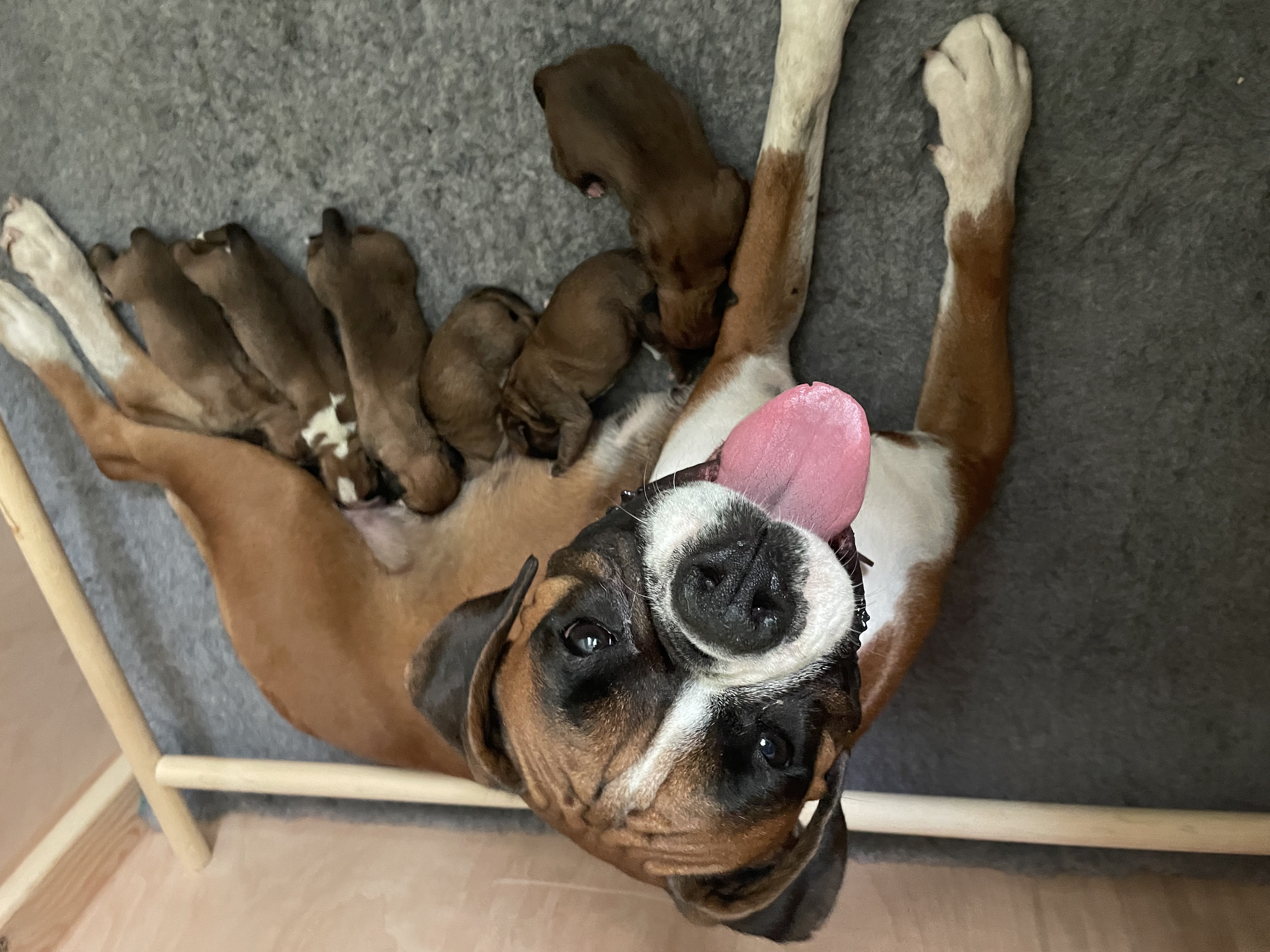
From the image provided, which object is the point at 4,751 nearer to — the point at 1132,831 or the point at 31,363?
the point at 31,363

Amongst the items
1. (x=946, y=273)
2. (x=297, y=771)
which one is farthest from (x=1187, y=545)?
(x=297, y=771)

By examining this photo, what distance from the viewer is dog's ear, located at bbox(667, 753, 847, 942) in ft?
4.92

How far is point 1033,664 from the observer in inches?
92.3

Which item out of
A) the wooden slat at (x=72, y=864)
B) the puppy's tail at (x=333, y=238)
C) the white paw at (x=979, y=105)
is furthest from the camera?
the wooden slat at (x=72, y=864)

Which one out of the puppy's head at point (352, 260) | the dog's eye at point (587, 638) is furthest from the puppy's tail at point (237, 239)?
the dog's eye at point (587, 638)

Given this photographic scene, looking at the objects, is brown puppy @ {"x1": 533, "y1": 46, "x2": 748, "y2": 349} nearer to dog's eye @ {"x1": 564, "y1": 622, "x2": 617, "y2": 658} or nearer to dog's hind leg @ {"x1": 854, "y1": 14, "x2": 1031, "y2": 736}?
dog's hind leg @ {"x1": 854, "y1": 14, "x2": 1031, "y2": 736}

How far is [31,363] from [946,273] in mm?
2457

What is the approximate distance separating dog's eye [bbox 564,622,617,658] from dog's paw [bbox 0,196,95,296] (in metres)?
1.86

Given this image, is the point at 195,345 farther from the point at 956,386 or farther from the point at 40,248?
Answer: the point at 956,386

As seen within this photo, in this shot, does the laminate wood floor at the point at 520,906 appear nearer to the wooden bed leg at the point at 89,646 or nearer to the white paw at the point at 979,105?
the wooden bed leg at the point at 89,646

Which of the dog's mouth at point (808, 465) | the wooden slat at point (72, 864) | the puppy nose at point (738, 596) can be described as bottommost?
the wooden slat at point (72, 864)

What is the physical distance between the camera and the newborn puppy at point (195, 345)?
216 cm

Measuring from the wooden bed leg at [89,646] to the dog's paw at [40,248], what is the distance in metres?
0.43

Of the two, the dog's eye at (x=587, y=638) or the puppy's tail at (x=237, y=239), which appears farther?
the puppy's tail at (x=237, y=239)
